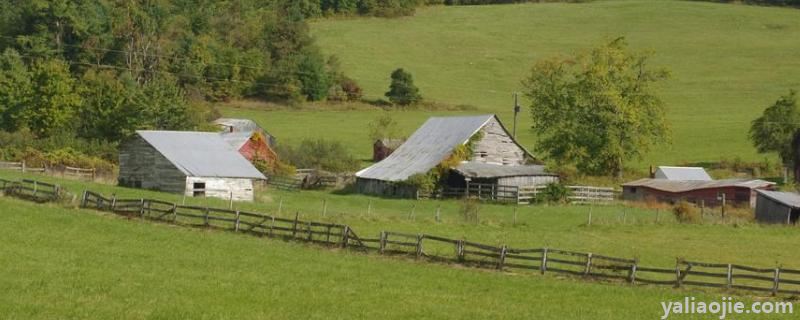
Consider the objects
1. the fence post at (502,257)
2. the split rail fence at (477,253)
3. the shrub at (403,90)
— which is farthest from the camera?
the shrub at (403,90)

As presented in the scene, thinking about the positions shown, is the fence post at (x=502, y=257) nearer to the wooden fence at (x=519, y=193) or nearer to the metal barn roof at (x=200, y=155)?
the wooden fence at (x=519, y=193)

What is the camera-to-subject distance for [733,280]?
36844 mm

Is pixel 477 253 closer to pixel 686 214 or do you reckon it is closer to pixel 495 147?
pixel 686 214

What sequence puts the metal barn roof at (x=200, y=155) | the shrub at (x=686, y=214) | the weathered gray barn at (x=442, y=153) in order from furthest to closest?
1. the weathered gray barn at (x=442, y=153)
2. the metal barn roof at (x=200, y=155)
3. the shrub at (x=686, y=214)

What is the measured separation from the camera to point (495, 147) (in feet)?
Result: 242

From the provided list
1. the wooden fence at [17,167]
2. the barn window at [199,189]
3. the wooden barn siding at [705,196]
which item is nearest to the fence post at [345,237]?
the barn window at [199,189]

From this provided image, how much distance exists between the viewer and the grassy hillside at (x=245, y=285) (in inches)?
1069

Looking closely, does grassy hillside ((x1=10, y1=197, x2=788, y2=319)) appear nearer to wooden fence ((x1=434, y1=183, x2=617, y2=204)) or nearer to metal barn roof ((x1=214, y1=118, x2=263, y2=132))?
wooden fence ((x1=434, y1=183, x2=617, y2=204))

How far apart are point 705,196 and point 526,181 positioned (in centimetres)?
1011

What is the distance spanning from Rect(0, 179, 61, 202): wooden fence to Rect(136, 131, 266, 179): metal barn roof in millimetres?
9397

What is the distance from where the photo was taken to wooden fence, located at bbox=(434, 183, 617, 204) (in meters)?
64.5

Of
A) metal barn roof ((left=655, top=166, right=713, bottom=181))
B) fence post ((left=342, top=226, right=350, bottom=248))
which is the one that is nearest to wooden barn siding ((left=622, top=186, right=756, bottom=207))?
metal barn roof ((left=655, top=166, right=713, bottom=181))

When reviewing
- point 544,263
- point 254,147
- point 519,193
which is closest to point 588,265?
point 544,263

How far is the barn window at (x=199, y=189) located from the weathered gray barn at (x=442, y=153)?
12621 mm
